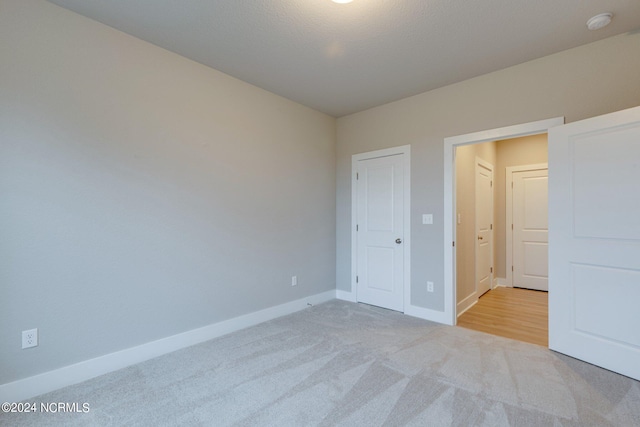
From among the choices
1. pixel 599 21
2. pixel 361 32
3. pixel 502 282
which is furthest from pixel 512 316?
pixel 361 32

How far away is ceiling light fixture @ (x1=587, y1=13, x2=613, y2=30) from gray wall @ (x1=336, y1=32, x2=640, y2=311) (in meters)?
0.30

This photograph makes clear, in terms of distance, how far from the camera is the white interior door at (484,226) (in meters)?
4.29

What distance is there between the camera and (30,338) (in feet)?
6.38

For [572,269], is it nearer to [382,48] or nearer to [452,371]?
[452,371]

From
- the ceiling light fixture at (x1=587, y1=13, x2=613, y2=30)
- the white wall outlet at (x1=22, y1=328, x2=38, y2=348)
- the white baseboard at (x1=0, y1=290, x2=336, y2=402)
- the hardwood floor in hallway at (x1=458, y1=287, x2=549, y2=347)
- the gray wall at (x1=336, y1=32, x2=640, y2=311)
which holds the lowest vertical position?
the hardwood floor in hallway at (x1=458, y1=287, x2=549, y2=347)

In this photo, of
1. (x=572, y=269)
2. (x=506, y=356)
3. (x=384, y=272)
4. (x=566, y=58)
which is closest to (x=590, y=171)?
(x=572, y=269)

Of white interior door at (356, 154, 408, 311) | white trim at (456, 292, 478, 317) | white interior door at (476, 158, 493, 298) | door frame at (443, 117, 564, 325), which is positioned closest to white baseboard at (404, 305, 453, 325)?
door frame at (443, 117, 564, 325)

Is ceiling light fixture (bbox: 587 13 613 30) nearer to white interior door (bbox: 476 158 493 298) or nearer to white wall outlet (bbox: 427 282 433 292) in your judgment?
white interior door (bbox: 476 158 493 298)

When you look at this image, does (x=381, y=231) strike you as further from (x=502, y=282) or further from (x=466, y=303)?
(x=502, y=282)

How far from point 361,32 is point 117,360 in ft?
10.7

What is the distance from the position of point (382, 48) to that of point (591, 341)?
2.97 meters

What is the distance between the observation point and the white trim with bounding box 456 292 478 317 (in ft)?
11.8

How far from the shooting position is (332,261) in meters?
4.29

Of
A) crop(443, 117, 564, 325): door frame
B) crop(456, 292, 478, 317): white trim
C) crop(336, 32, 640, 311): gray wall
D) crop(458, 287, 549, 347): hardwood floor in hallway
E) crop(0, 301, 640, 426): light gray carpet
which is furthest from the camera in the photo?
crop(456, 292, 478, 317): white trim
